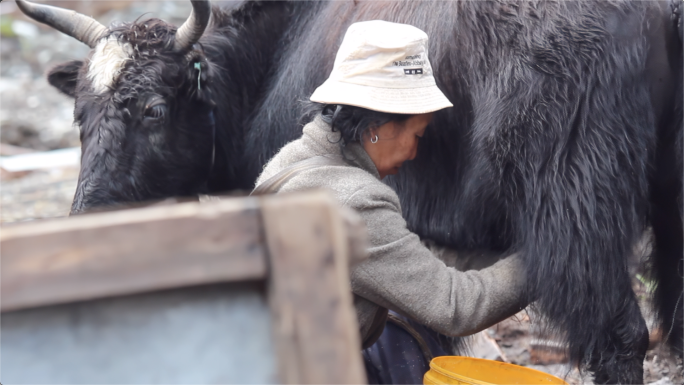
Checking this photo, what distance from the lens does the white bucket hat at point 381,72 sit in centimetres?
177

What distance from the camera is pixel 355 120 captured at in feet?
5.99

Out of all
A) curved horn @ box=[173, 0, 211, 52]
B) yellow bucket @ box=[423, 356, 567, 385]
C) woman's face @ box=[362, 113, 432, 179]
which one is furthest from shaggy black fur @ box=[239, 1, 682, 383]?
curved horn @ box=[173, 0, 211, 52]

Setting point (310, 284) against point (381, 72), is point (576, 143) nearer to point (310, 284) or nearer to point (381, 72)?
point (381, 72)

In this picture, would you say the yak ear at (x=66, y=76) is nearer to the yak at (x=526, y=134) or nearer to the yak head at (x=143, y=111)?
the yak head at (x=143, y=111)

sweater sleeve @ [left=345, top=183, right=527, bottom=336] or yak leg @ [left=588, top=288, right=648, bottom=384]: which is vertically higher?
sweater sleeve @ [left=345, top=183, right=527, bottom=336]

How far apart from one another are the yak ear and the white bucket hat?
198 cm

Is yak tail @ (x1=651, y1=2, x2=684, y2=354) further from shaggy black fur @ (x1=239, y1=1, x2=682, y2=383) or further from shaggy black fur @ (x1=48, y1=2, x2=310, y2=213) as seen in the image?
shaggy black fur @ (x1=48, y1=2, x2=310, y2=213)

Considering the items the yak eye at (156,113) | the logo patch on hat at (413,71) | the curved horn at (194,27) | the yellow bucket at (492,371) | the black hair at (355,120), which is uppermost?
the logo patch on hat at (413,71)

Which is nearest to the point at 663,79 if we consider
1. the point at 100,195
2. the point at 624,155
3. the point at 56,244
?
the point at 624,155

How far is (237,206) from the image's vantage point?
85 centimetres

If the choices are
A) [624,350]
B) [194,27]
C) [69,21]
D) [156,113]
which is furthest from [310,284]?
[69,21]

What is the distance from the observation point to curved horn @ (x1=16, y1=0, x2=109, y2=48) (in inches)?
123

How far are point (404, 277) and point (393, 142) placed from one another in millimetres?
416

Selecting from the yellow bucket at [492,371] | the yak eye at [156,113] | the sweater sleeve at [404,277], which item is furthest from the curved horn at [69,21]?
the yellow bucket at [492,371]
